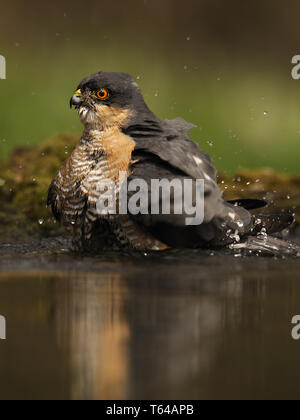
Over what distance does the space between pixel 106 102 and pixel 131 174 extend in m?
0.74

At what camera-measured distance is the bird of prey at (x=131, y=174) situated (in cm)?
534

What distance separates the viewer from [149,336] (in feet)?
10.2

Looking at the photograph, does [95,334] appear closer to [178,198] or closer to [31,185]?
[178,198]

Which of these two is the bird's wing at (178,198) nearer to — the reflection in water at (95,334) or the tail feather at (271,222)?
the tail feather at (271,222)

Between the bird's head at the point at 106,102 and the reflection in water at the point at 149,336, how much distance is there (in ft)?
5.11

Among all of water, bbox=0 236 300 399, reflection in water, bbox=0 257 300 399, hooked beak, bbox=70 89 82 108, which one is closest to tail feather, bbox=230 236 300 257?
water, bbox=0 236 300 399

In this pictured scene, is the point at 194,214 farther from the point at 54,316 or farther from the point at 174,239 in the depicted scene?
the point at 54,316

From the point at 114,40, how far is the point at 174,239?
610 centimetres

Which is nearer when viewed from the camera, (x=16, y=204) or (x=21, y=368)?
Result: (x=21, y=368)

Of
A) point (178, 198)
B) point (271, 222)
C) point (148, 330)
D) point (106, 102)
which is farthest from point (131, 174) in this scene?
point (148, 330)

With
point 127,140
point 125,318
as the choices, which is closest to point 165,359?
point 125,318

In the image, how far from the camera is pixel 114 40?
10852 mm

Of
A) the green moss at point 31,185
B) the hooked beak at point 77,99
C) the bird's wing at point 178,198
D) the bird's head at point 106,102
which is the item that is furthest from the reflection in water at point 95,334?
the green moss at point 31,185

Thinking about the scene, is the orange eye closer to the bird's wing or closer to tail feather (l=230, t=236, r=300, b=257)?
the bird's wing
